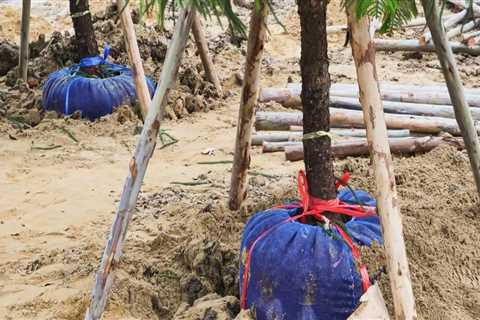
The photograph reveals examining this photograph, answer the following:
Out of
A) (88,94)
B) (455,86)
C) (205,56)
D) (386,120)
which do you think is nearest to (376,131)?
(455,86)

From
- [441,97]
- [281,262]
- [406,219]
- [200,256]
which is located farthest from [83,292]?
[441,97]

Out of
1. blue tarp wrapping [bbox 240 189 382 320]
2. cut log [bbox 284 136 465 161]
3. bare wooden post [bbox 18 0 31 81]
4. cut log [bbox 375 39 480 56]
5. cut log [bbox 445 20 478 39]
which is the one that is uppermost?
cut log [bbox 445 20 478 39]

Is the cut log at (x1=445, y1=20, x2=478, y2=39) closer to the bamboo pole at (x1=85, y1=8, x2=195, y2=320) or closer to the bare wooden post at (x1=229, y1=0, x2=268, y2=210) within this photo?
the bare wooden post at (x1=229, y1=0, x2=268, y2=210)

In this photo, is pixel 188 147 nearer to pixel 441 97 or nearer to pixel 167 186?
pixel 167 186

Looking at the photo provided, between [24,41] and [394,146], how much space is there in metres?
3.73

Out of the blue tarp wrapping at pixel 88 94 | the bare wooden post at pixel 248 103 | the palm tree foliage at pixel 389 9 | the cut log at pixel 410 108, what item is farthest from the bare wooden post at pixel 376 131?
the blue tarp wrapping at pixel 88 94

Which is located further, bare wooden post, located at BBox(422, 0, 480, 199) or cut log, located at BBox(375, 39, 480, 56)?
cut log, located at BBox(375, 39, 480, 56)

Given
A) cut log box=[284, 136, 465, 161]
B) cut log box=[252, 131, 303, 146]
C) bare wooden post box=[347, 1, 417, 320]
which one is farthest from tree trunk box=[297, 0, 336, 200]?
cut log box=[252, 131, 303, 146]

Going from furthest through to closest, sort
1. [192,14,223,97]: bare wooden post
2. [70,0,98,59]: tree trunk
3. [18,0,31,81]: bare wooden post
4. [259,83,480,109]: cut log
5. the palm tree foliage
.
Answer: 1. [70,0,98,59]: tree trunk
2. [18,0,31,81]: bare wooden post
3. [192,14,223,97]: bare wooden post
4. [259,83,480,109]: cut log
5. the palm tree foliage

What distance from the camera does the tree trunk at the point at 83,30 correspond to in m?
7.20

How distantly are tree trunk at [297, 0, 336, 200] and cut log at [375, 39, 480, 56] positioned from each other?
206 inches

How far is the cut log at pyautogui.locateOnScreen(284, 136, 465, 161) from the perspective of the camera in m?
5.05

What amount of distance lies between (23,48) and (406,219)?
4673 mm

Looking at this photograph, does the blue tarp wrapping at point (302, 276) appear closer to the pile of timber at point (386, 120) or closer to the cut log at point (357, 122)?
the pile of timber at point (386, 120)
